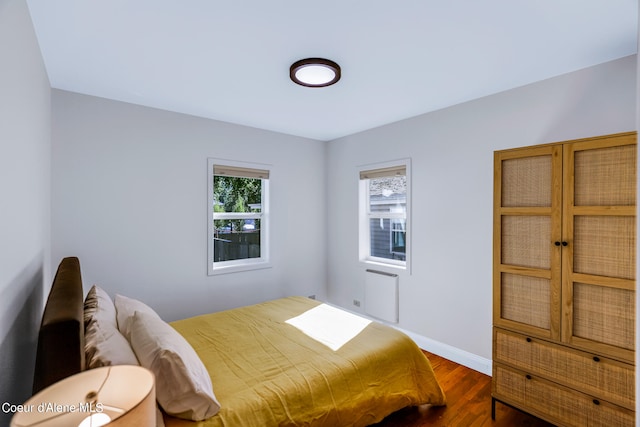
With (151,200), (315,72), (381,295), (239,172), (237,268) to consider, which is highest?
(315,72)

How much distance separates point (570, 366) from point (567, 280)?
0.51m

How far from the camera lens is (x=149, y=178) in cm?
303

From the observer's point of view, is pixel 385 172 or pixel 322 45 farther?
pixel 385 172

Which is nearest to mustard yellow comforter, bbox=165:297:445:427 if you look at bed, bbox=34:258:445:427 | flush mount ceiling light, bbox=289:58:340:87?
bed, bbox=34:258:445:427

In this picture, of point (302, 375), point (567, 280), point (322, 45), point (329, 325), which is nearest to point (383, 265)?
point (329, 325)

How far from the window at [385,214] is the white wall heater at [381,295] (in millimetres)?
203

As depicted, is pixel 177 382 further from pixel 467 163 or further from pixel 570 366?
pixel 467 163

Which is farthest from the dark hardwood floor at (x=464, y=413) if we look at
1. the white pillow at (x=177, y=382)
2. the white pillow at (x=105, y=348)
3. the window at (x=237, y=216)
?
the window at (x=237, y=216)

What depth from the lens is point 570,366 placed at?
1871mm

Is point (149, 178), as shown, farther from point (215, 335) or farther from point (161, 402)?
point (161, 402)

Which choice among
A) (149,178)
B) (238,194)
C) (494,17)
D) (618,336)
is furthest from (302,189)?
(618,336)

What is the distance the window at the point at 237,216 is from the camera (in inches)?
137

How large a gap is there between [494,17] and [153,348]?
2.39 meters

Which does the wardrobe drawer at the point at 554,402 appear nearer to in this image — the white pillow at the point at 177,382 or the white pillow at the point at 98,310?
the white pillow at the point at 177,382
